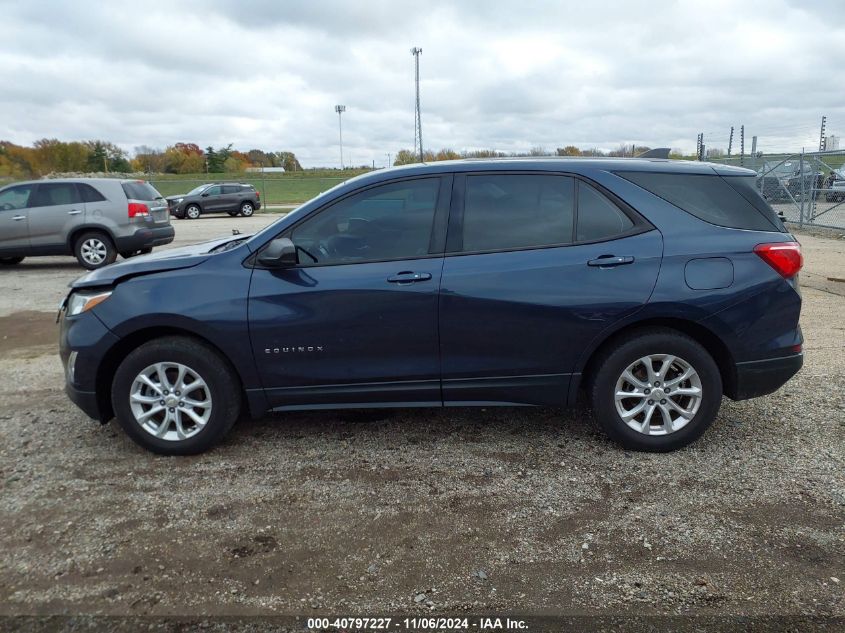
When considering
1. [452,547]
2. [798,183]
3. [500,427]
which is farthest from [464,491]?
[798,183]

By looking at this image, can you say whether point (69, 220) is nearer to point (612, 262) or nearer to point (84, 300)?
point (84, 300)

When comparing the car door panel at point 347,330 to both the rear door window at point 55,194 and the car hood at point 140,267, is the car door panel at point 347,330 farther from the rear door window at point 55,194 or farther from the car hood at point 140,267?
the rear door window at point 55,194

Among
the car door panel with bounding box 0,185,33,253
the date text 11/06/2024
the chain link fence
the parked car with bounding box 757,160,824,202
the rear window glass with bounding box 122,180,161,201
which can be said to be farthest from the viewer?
the parked car with bounding box 757,160,824,202

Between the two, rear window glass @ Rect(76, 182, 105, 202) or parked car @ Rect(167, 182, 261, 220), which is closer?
rear window glass @ Rect(76, 182, 105, 202)

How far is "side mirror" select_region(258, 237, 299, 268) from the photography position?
374cm

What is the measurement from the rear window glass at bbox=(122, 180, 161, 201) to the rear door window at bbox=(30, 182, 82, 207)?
0.83 meters

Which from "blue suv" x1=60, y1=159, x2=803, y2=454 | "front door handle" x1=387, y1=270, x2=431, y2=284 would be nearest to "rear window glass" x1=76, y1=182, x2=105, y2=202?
"blue suv" x1=60, y1=159, x2=803, y2=454

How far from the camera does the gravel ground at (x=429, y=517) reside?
8.88 feet

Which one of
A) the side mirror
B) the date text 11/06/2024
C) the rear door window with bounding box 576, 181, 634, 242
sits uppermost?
the rear door window with bounding box 576, 181, 634, 242

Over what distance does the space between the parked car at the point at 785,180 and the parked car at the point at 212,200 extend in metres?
20.6

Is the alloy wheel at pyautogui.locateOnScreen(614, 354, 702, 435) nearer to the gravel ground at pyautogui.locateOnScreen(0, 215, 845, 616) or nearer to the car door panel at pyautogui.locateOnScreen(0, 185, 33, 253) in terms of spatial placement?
the gravel ground at pyautogui.locateOnScreen(0, 215, 845, 616)

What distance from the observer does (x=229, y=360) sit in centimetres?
394

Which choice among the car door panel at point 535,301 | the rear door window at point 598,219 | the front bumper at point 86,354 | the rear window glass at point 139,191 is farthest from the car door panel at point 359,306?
the rear window glass at point 139,191

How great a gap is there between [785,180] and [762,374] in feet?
60.2
